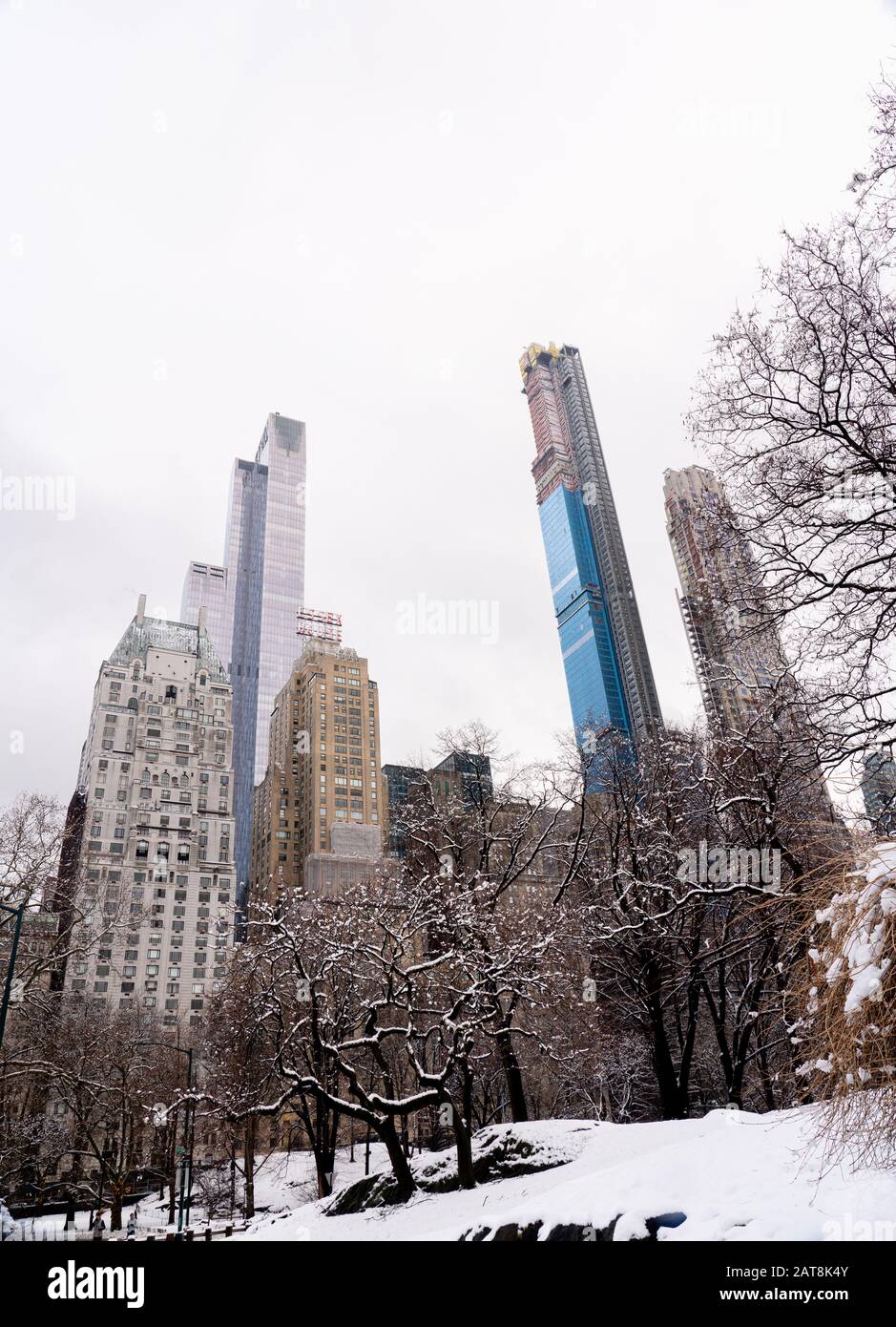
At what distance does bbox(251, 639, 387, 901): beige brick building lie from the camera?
141000mm

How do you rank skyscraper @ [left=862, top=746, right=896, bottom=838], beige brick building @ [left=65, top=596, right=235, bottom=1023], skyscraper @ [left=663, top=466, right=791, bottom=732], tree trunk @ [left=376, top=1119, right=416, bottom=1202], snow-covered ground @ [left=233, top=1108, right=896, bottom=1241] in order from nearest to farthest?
1. snow-covered ground @ [left=233, top=1108, right=896, bottom=1241]
2. skyscraper @ [left=862, top=746, right=896, bottom=838]
3. skyscraper @ [left=663, top=466, right=791, bottom=732]
4. tree trunk @ [left=376, top=1119, right=416, bottom=1202]
5. beige brick building @ [left=65, top=596, right=235, bottom=1023]

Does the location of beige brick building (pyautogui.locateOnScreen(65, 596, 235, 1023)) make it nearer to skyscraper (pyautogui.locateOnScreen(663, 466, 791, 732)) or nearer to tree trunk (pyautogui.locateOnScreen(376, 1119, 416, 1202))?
tree trunk (pyautogui.locateOnScreen(376, 1119, 416, 1202))

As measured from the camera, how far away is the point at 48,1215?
151ft

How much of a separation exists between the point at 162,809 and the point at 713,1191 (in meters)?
112

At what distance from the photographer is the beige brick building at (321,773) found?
463 ft

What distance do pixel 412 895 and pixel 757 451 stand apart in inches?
677

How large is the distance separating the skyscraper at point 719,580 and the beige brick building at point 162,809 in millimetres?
87835

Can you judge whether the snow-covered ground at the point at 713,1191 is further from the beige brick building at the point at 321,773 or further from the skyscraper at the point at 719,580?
the beige brick building at the point at 321,773

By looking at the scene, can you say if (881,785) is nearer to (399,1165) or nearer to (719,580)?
(719,580)

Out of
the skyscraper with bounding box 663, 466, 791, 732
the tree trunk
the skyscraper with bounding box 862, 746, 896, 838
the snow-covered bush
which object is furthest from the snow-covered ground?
the skyscraper with bounding box 663, 466, 791, 732

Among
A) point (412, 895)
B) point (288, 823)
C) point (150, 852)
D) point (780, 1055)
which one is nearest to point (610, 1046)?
point (780, 1055)

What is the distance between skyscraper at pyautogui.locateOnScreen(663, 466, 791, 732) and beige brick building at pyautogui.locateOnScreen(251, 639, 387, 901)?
118 m
